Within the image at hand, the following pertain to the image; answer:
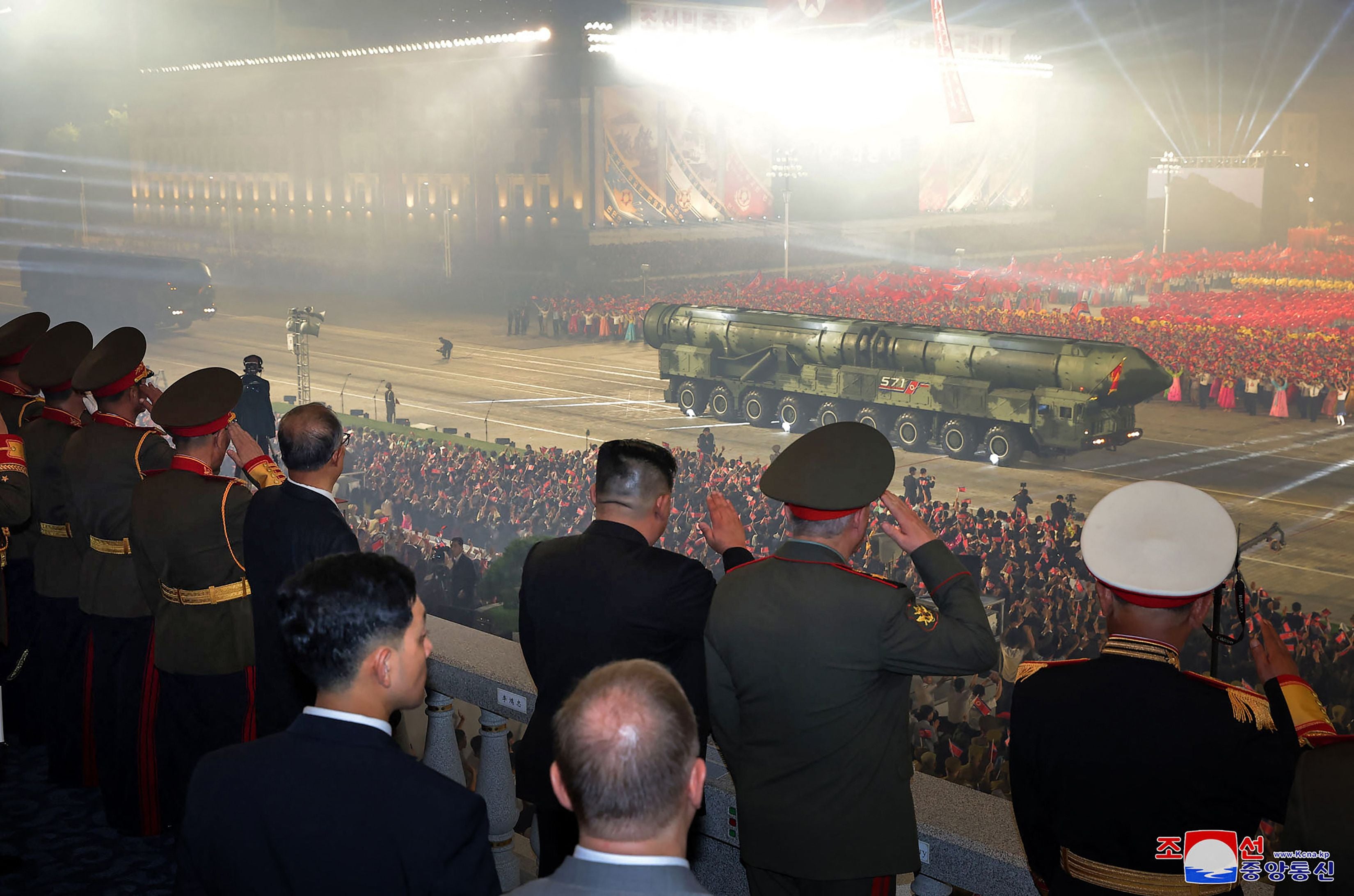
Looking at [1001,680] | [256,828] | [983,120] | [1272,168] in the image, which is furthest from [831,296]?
[256,828]

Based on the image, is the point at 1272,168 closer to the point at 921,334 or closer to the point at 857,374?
the point at 921,334

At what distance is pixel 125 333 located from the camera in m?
5.55

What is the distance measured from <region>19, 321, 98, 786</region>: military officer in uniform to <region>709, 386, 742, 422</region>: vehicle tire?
1478cm

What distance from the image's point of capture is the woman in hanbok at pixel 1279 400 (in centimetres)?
1619

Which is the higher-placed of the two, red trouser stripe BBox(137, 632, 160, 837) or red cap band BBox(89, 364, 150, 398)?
red cap band BBox(89, 364, 150, 398)

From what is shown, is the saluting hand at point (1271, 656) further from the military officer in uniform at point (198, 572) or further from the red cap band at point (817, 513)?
the military officer in uniform at point (198, 572)

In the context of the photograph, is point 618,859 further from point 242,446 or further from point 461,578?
point 461,578

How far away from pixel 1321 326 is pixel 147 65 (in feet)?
64.8

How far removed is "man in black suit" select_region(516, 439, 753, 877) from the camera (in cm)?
332

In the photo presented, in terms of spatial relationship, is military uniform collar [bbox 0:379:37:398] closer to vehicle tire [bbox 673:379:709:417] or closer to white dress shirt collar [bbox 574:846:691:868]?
white dress shirt collar [bbox 574:846:691:868]

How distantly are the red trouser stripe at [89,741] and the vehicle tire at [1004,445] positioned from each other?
51.0 feet

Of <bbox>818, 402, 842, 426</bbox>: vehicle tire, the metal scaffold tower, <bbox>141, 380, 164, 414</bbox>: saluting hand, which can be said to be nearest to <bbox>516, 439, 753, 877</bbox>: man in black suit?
<bbox>141, 380, 164, 414</bbox>: saluting hand

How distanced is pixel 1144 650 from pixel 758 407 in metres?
18.5

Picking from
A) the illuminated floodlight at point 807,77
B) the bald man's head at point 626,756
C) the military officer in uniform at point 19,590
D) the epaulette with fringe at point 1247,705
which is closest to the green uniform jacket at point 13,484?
the military officer in uniform at point 19,590
